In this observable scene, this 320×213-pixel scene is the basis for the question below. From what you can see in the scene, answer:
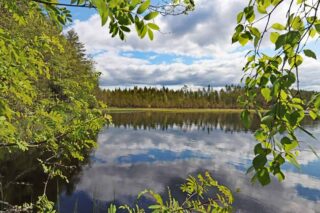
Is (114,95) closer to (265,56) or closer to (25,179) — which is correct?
(25,179)

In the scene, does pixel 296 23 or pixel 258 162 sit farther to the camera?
pixel 296 23

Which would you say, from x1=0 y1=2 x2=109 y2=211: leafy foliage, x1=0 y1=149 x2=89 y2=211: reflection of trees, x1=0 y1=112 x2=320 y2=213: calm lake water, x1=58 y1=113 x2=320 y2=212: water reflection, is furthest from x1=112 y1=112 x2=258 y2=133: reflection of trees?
x1=0 y1=2 x2=109 y2=211: leafy foliage

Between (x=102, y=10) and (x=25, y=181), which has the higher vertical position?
(x=102, y=10)

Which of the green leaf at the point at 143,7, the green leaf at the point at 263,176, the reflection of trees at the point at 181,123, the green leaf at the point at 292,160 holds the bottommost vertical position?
the reflection of trees at the point at 181,123

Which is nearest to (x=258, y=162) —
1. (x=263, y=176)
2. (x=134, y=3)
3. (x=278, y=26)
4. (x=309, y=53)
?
(x=263, y=176)

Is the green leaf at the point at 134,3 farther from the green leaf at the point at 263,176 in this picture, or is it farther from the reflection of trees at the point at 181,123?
the reflection of trees at the point at 181,123

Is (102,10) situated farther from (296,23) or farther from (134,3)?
(296,23)

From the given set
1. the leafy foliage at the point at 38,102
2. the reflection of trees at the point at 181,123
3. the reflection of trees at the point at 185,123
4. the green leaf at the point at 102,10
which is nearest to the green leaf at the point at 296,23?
the green leaf at the point at 102,10

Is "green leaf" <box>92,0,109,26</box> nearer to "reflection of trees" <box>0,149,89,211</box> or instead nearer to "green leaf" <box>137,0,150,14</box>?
"green leaf" <box>137,0,150,14</box>

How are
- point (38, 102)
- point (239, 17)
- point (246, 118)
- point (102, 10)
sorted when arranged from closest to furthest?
point (102, 10)
point (246, 118)
point (239, 17)
point (38, 102)

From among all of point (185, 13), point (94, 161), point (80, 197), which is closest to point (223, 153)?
point (94, 161)

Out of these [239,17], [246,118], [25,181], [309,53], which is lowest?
[25,181]

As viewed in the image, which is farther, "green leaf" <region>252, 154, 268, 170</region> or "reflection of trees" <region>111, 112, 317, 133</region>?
"reflection of trees" <region>111, 112, 317, 133</region>

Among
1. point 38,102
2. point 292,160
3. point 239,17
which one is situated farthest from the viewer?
point 38,102
